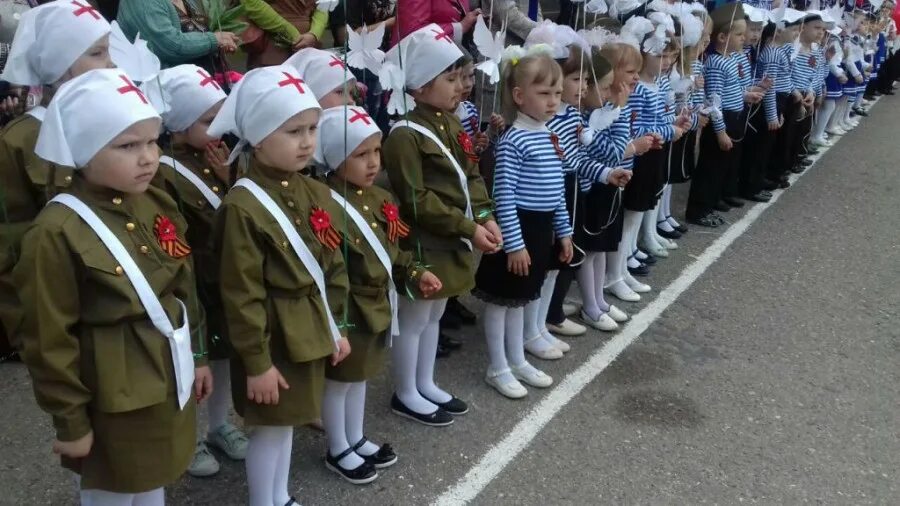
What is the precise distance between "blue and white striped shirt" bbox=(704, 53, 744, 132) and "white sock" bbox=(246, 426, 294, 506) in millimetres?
4666

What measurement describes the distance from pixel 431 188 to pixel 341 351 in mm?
982

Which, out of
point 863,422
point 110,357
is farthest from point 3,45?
point 863,422

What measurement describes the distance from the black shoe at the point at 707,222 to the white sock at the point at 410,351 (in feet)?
12.8

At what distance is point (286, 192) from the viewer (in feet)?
8.39

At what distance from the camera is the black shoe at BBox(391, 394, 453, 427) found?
3.60m

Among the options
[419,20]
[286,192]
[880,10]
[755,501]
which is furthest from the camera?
[880,10]

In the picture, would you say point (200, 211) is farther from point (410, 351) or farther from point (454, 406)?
point (454, 406)

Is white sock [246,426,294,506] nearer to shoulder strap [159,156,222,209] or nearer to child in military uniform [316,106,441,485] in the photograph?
child in military uniform [316,106,441,485]

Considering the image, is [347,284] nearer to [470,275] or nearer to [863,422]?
[470,275]

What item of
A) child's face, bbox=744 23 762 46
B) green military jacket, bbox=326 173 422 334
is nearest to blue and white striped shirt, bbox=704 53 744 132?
child's face, bbox=744 23 762 46

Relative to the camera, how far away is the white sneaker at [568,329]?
15.2 feet

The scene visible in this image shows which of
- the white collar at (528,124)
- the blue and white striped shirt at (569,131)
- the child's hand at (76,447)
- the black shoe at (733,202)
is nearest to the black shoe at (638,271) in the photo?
the blue and white striped shirt at (569,131)

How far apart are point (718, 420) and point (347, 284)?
206 centimetres

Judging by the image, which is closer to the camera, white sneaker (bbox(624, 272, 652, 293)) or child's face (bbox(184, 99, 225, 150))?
child's face (bbox(184, 99, 225, 150))
